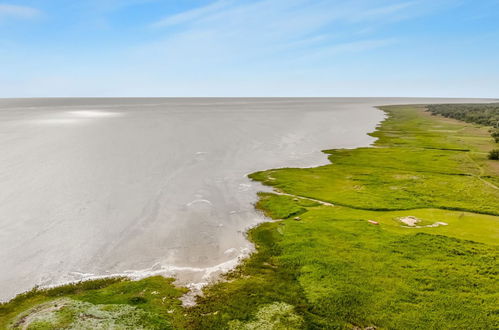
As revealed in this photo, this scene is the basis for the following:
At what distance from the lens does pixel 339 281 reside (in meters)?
20.2

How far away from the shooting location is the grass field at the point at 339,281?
56.0 ft

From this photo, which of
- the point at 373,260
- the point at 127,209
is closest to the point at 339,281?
the point at 373,260

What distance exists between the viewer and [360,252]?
2373cm

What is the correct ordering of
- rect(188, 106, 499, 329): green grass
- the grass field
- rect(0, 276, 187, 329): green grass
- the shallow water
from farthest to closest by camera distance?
1. the shallow water
2. rect(188, 106, 499, 329): green grass
3. the grass field
4. rect(0, 276, 187, 329): green grass

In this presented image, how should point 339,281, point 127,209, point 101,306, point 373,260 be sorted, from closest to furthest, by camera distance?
point 101,306, point 339,281, point 373,260, point 127,209

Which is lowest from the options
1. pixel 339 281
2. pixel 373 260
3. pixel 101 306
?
pixel 101 306

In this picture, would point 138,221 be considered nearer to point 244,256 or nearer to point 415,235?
point 244,256

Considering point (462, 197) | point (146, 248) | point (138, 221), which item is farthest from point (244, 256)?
point (462, 197)

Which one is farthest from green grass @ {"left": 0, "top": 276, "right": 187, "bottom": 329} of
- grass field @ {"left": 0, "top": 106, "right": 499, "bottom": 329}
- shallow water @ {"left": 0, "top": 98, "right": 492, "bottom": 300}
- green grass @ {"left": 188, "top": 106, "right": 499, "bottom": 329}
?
green grass @ {"left": 188, "top": 106, "right": 499, "bottom": 329}

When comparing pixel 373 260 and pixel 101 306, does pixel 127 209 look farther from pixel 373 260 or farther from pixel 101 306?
pixel 373 260

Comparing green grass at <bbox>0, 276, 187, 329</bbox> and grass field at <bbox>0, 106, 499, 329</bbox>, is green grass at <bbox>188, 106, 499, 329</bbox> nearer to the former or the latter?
grass field at <bbox>0, 106, 499, 329</bbox>

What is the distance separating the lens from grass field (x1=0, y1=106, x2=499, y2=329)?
17062 mm

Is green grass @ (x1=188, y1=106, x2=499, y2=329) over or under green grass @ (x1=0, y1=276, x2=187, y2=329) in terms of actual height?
over

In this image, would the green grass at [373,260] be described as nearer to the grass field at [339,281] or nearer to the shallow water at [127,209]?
the grass field at [339,281]
